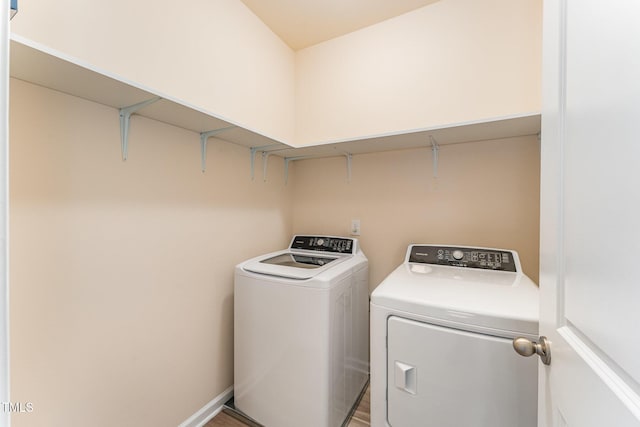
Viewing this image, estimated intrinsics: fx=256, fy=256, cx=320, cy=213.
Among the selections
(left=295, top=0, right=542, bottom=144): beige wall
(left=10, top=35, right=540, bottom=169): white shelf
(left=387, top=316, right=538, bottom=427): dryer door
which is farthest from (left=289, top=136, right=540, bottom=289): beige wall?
(left=387, top=316, right=538, bottom=427): dryer door

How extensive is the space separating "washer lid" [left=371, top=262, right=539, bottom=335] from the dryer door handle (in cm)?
23

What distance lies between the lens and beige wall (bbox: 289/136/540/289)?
163 cm

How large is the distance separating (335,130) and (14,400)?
2.28 meters

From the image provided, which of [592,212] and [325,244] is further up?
[592,212]

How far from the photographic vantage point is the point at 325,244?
210 cm

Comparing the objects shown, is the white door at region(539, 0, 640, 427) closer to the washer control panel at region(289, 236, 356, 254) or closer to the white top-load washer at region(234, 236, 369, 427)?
the white top-load washer at region(234, 236, 369, 427)

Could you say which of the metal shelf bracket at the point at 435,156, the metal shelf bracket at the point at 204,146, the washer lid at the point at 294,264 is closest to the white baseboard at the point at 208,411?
the washer lid at the point at 294,264

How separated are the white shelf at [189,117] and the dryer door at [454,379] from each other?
3.68 ft

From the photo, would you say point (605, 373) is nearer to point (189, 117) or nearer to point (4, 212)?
point (4, 212)

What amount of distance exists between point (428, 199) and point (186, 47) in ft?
6.04

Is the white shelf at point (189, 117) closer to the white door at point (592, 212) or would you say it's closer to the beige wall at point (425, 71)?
the beige wall at point (425, 71)

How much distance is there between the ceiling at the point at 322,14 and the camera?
1.84m

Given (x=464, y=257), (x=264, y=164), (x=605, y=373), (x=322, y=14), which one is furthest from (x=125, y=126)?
(x=464, y=257)

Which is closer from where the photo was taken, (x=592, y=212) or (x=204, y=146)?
(x=592, y=212)
